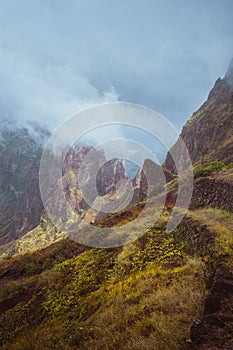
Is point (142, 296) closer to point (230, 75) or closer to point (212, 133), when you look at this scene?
point (212, 133)

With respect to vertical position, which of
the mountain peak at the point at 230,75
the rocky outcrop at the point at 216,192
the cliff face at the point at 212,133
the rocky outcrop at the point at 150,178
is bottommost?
the rocky outcrop at the point at 216,192

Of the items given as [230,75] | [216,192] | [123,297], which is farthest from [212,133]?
[123,297]

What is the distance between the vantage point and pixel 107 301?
853 cm

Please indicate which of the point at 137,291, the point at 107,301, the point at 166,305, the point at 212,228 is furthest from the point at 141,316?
the point at 212,228

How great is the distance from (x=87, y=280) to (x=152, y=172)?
51955 mm

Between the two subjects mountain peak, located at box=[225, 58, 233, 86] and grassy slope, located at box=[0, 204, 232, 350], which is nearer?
grassy slope, located at box=[0, 204, 232, 350]

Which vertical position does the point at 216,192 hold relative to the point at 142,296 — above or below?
above

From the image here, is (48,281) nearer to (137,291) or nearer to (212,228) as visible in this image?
(137,291)

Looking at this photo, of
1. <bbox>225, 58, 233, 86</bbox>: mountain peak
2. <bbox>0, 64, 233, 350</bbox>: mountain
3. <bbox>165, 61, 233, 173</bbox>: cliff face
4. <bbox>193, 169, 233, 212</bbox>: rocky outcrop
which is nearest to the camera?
<bbox>0, 64, 233, 350</bbox>: mountain

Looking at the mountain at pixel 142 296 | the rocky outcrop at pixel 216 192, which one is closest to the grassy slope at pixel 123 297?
the mountain at pixel 142 296

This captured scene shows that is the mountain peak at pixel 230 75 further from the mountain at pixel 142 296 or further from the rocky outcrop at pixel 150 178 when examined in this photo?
the mountain at pixel 142 296

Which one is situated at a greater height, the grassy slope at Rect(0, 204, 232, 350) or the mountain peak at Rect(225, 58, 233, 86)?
the mountain peak at Rect(225, 58, 233, 86)

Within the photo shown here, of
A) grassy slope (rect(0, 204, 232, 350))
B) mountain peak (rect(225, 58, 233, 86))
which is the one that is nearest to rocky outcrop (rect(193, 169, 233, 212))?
grassy slope (rect(0, 204, 232, 350))

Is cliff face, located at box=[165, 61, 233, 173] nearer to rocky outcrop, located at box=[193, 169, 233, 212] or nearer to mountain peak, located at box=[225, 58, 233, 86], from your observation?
mountain peak, located at box=[225, 58, 233, 86]
